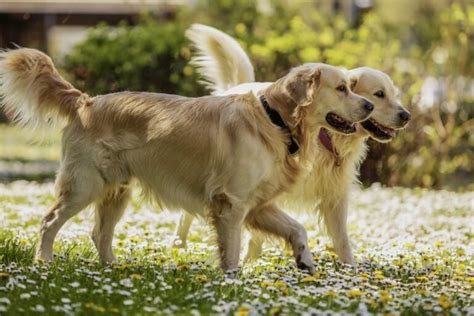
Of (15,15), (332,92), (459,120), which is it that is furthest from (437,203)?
(15,15)

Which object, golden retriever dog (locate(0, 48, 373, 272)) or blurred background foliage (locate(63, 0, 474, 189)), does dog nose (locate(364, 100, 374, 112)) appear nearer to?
golden retriever dog (locate(0, 48, 373, 272))

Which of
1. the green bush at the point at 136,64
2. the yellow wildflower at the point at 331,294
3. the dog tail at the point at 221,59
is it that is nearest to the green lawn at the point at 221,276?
the yellow wildflower at the point at 331,294

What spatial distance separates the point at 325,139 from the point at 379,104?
0.48 m

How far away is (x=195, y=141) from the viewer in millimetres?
6203

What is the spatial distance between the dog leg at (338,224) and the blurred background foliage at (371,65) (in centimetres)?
603

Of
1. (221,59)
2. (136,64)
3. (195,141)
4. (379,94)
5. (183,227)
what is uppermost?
(136,64)

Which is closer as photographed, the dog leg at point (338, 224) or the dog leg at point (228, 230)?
the dog leg at point (228, 230)

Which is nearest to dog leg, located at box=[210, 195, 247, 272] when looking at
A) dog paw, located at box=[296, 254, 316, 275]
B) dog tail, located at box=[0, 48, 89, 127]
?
dog paw, located at box=[296, 254, 316, 275]

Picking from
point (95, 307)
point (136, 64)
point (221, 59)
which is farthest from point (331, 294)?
point (136, 64)

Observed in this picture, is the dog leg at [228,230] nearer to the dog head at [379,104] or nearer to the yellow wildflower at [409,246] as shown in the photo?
the dog head at [379,104]

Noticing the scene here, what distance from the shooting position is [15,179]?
14.1 meters

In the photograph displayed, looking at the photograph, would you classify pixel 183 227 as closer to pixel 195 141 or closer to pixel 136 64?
pixel 195 141

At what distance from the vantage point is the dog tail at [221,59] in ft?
27.2

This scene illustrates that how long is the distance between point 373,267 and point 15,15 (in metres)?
23.6
